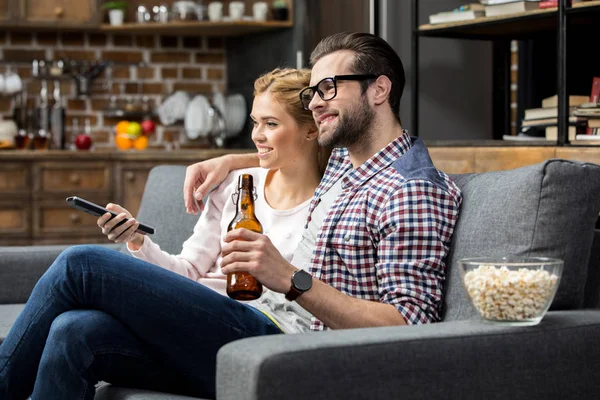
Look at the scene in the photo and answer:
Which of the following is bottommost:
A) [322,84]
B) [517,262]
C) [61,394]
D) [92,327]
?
[61,394]

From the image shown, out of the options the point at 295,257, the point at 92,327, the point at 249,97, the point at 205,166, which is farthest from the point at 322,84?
Result: the point at 249,97

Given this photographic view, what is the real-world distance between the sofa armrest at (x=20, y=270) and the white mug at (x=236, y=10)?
8.33ft

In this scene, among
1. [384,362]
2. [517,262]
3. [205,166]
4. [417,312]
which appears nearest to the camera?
[384,362]

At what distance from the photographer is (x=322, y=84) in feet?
6.73

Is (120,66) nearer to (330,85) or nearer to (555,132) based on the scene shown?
(555,132)

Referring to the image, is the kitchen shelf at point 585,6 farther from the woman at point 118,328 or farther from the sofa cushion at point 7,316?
the sofa cushion at point 7,316

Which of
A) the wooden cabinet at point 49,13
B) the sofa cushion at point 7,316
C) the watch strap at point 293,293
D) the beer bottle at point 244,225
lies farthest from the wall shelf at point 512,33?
the wooden cabinet at point 49,13

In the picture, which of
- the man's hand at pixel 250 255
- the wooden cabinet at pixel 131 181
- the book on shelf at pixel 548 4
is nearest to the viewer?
the man's hand at pixel 250 255

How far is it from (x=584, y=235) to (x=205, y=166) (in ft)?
3.42

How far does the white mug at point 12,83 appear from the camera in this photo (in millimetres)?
5105

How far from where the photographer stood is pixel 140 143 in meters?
5.30

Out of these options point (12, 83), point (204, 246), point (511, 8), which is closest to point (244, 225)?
point (204, 246)

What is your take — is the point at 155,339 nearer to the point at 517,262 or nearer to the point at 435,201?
the point at 435,201

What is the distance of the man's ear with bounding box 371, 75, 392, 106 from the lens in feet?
6.72
